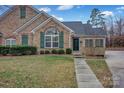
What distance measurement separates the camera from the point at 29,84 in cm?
810

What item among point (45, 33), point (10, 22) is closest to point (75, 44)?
point (45, 33)

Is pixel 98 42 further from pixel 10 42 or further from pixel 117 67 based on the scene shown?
pixel 10 42

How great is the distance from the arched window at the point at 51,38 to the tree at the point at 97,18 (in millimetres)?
2381

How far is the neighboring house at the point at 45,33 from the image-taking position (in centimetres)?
1326

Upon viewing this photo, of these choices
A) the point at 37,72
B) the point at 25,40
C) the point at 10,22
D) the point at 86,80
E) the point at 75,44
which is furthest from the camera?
the point at 75,44

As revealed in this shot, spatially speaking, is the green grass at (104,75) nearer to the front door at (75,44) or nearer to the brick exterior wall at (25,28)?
the front door at (75,44)

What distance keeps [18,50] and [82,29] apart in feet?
13.2

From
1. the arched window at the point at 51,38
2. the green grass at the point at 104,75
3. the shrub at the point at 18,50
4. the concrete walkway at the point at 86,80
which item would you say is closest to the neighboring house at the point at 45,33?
the arched window at the point at 51,38

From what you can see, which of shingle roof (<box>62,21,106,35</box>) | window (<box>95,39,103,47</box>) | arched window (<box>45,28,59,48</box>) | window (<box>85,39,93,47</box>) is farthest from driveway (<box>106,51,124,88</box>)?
arched window (<box>45,28,59,48</box>)

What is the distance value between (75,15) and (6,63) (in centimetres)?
308

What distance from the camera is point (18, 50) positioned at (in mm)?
12836
